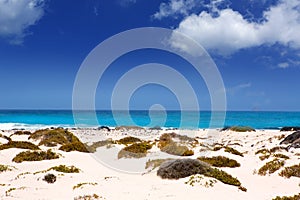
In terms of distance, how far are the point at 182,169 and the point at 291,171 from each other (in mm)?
4769

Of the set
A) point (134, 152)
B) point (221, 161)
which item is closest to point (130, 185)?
point (221, 161)

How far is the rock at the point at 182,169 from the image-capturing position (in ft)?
38.9

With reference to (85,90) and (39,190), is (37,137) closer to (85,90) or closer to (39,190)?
(85,90)

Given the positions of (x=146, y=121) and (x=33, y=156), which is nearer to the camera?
(x=33, y=156)

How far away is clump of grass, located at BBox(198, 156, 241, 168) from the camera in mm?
16109

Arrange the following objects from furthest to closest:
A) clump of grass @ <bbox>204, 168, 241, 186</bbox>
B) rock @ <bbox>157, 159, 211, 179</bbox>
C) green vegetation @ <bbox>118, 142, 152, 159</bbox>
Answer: green vegetation @ <bbox>118, 142, 152, 159</bbox> < rock @ <bbox>157, 159, 211, 179</bbox> < clump of grass @ <bbox>204, 168, 241, 186</bbox>

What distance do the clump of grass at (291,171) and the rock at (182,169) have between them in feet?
11.0

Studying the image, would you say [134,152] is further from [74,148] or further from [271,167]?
[271,167]

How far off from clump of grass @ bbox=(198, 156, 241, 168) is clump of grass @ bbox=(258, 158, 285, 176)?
7.85 ft

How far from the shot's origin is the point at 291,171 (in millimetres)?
12531

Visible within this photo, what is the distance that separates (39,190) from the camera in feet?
33.3

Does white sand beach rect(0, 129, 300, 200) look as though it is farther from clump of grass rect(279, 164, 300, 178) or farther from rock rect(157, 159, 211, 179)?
rock rect(157, 159, 211, 179)

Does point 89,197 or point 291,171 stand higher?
point 89,197

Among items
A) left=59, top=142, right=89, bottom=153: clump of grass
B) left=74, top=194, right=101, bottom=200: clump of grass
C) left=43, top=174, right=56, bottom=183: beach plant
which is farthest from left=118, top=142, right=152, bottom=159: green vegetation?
left=74, top=194, right=101, bottom=200: clump of grass
